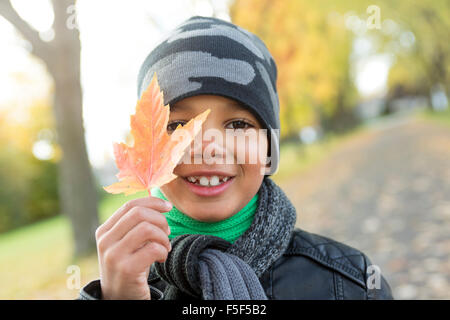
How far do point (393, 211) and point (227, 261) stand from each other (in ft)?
22.0

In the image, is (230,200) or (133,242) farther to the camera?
(230,200)

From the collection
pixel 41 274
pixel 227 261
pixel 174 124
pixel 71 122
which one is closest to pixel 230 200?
pixel 227 261

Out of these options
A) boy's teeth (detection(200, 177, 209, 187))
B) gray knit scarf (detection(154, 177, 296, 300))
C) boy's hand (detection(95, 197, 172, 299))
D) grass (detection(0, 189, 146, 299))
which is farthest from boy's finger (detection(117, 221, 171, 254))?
grass (detection(0, 189, 146, 299))

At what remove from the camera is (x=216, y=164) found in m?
1.29

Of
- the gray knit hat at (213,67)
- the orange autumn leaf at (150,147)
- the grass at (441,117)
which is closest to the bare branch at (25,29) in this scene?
the gray knit hat at (213,67)

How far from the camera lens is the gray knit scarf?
117 cm

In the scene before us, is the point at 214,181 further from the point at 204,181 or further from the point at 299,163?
the point at 299,163

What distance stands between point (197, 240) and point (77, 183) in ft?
19.5

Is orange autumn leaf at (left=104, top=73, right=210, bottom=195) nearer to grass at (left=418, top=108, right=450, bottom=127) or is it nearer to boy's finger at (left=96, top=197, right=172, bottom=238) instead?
boy's finger at (left=96, top=197, right=172, bottom=238)

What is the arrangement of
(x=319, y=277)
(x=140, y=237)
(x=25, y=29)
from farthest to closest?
1. (x=25, y=29)
2. (x=319, y=277)
3. (x=140, y=237)

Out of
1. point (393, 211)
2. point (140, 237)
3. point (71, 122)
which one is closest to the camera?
point (140, 237)

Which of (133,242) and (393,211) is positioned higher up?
(393,211)

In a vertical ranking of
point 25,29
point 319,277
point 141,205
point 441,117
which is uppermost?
point 441,117

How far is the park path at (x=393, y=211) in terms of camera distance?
183 inches
